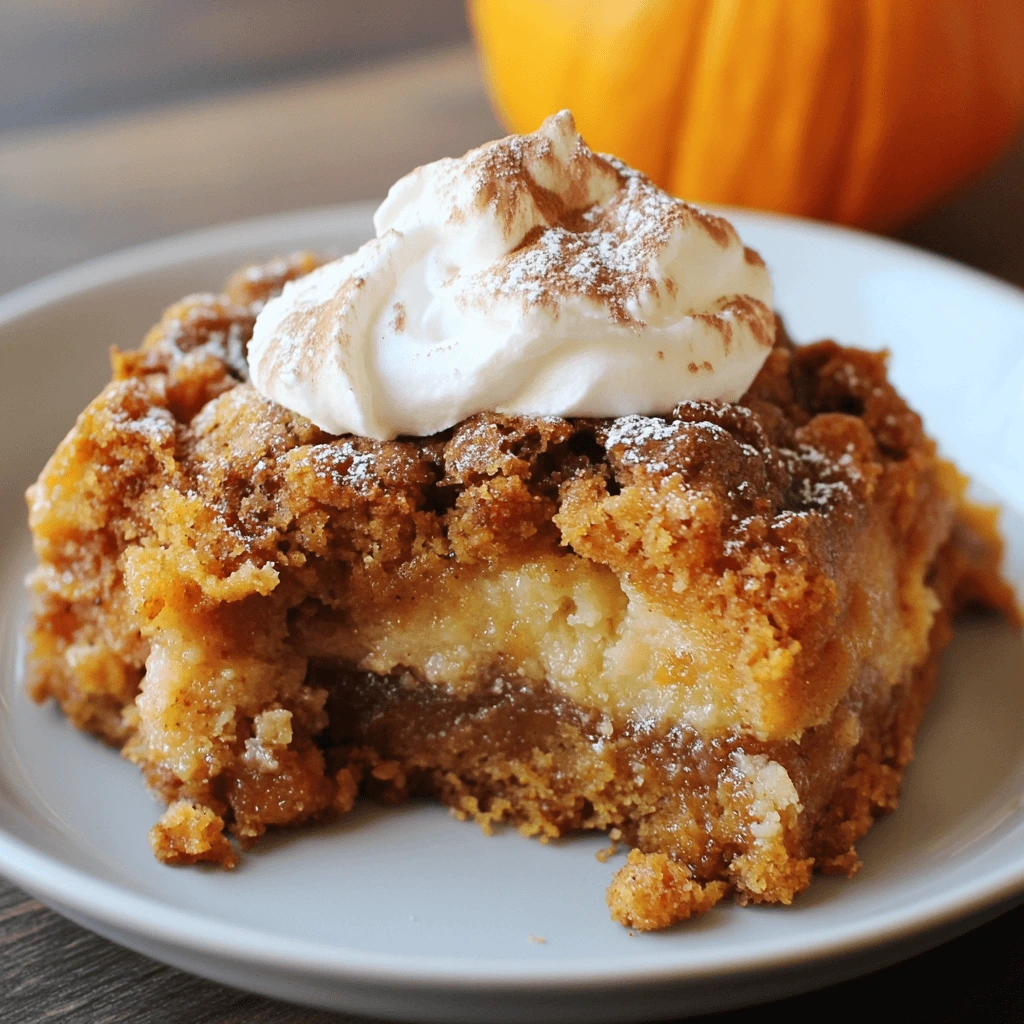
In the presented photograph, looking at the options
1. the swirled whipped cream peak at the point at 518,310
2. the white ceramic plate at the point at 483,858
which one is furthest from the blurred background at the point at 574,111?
the swirled whipped cream peak at the point at 518,310

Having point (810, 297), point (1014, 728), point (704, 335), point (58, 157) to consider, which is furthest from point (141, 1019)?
point (58, 157)

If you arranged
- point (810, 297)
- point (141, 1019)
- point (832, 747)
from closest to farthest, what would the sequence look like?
point (141, 1019) < point (832, 747) < point (810, 297)

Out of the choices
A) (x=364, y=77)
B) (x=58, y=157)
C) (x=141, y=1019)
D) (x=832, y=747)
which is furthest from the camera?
(x=364, y=77)

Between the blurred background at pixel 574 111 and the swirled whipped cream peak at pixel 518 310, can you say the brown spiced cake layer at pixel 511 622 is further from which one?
the blurred background at pixel 574 111

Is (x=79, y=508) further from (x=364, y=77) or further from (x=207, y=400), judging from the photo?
(x=364, y=77)

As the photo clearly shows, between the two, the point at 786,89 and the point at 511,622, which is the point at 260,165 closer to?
the point at 786,89

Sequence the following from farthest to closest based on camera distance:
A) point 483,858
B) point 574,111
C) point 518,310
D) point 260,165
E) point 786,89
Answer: point 260,165 < point 574,111 < point 786,89 < point 483,858 < point 518,310

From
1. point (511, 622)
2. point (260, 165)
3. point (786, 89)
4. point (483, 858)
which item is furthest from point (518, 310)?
point (260, 165)
